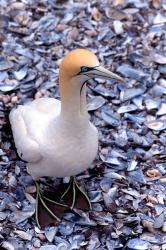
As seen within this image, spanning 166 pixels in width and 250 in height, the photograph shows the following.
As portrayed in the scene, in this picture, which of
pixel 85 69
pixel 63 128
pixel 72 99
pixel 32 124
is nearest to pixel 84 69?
pixel 85 69

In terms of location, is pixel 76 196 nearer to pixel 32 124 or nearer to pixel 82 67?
pixel 32 124

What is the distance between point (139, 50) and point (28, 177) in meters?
0.99

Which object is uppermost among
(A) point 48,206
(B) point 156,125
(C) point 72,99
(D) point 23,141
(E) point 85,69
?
(E) point 85,69

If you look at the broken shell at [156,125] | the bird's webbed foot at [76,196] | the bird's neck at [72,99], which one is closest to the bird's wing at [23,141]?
the bird's neck at [72,99]

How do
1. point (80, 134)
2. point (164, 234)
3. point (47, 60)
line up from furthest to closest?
point (47, 60), point (164, 234), point (80, 134)

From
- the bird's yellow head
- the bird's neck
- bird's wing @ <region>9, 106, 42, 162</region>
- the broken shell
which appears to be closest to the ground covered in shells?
the broken shell

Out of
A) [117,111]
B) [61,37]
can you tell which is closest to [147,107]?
[117,111]

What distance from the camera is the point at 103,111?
306cm

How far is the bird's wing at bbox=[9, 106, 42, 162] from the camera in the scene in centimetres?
Answer: 246

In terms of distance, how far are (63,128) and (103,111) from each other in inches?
27.0

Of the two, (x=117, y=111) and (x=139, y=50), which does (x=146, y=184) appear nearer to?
(x=117, y=111)

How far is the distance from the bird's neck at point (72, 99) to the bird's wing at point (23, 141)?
19 centimetres

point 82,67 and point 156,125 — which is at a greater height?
point 82,67

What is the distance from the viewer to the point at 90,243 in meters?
2.55
